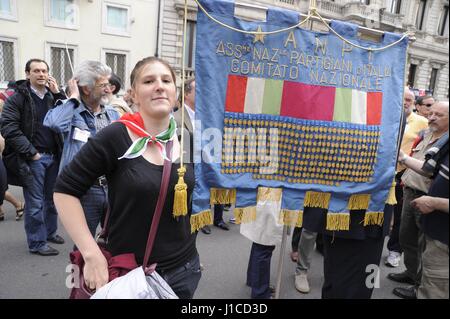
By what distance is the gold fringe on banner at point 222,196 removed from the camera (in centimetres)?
164

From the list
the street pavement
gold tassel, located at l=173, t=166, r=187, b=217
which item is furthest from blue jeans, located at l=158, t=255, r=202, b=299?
the street pavement

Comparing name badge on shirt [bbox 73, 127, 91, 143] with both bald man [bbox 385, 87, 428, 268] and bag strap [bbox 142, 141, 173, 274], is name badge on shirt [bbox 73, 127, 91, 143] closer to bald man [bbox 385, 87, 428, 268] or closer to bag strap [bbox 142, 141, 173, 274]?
bag strap [bbox 142, 141, 173, 274]

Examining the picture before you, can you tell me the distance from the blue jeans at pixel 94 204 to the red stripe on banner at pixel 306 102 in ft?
5.44

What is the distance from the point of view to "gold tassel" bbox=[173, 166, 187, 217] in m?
1.44

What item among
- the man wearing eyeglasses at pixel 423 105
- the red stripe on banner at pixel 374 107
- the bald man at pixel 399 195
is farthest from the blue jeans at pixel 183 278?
the man wearing eyeglasses at pixel 423 105

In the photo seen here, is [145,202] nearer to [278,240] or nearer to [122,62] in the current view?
[278,240]

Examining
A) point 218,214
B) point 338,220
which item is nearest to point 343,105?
point 338,220

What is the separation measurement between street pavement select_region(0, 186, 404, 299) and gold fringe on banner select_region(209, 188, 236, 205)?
164cm

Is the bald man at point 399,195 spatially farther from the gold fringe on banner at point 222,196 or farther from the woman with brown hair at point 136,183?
the woman with brown hair at point 136,183

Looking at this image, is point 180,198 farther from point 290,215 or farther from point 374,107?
point 374,107

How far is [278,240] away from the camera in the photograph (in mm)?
2738

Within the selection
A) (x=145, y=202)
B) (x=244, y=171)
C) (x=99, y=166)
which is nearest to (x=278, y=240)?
(x=244, y=171)

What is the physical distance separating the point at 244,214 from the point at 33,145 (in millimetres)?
2663
